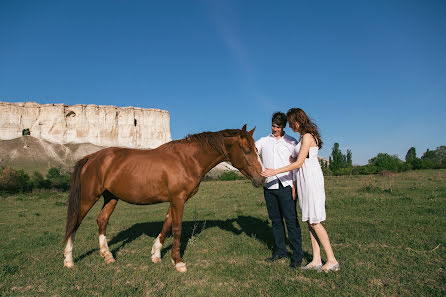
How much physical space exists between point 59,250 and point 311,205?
228 inches

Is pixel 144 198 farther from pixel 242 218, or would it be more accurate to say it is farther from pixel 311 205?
pixel 242 218

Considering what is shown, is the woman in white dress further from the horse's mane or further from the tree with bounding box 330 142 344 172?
the tree with bounding box 330 142 344 172

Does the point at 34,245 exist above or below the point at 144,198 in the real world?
below

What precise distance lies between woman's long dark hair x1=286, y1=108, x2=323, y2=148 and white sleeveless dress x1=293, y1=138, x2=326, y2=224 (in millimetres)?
235

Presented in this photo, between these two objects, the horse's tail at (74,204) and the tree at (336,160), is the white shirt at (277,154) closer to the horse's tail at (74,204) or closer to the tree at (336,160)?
the horse's tail at (74,204)

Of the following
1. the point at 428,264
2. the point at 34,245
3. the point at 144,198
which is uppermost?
the point at 144,198

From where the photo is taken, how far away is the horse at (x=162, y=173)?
16.3 feet

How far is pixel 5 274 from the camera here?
15.4ft

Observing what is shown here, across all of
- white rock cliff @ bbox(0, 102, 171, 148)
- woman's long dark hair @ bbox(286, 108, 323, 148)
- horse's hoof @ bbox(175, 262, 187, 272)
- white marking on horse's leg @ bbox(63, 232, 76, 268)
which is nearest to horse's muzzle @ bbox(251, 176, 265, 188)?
woman's long dark hair @ bbox(286, 108, 323, 148)

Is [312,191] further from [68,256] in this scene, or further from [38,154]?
[38,154]

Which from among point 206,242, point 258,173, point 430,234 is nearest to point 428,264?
point 430,234

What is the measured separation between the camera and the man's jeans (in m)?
4.85

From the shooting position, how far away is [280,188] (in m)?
4.97

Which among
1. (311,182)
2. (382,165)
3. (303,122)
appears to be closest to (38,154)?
(382,165)
